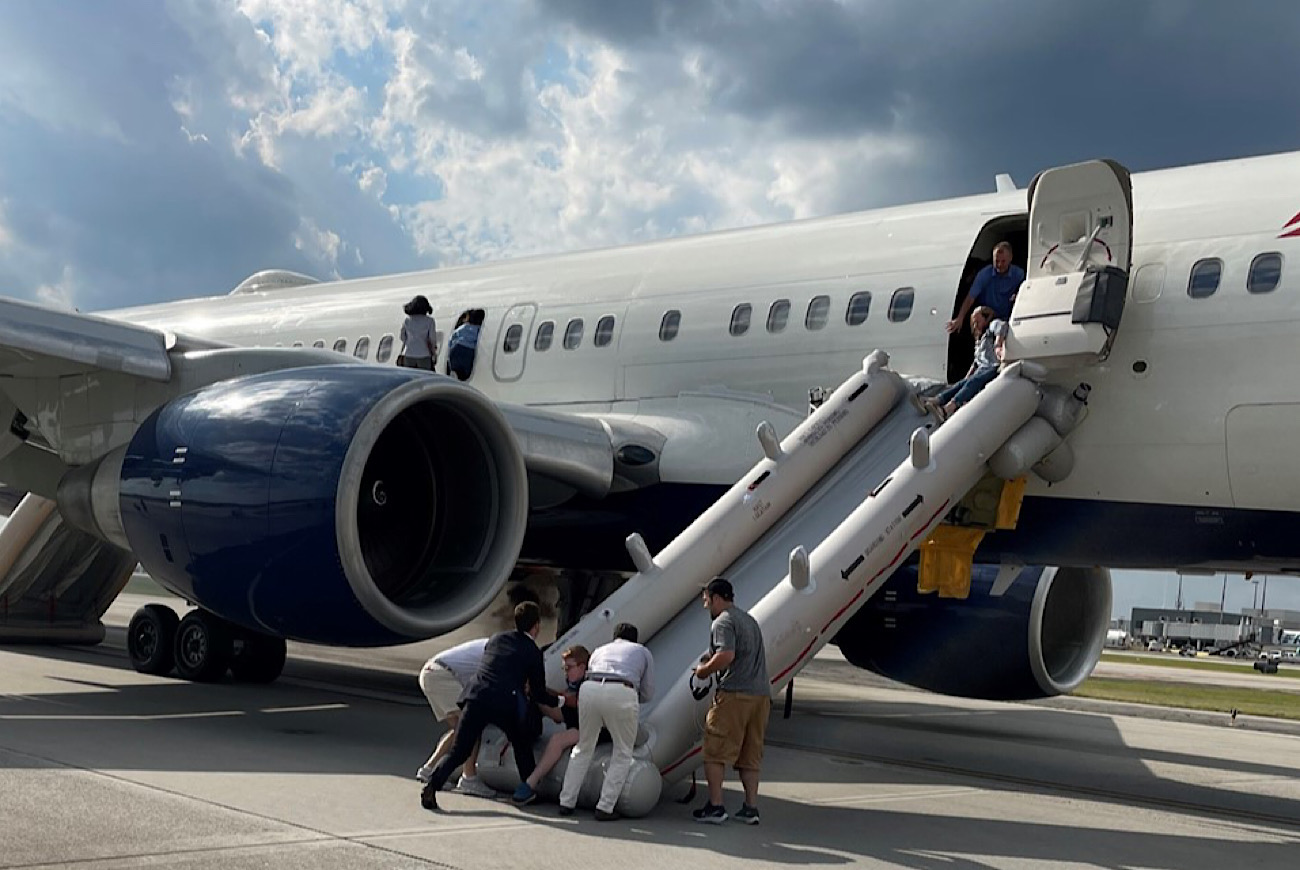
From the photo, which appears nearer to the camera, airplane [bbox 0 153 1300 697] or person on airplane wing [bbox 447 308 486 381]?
airplane [bbox 0 153 1300 697]

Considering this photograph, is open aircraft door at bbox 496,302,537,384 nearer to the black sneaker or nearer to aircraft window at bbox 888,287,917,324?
aircraft window at bbox 888,287,917,324

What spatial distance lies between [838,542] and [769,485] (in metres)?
0.88

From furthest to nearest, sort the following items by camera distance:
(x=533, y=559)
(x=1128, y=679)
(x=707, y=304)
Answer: (x=1128, y=679), (x=533, y=559), (x=707, y=304)

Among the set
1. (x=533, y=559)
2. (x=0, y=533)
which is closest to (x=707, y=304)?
(x=533, y=559)

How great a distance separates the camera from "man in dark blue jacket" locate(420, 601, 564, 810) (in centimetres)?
704

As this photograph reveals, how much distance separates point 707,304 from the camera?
11.5 metres

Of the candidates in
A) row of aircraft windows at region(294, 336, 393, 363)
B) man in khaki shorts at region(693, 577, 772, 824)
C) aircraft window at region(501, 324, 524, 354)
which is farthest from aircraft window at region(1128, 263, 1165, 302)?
row of aircraft windows at region(294, 336, 393, 363)

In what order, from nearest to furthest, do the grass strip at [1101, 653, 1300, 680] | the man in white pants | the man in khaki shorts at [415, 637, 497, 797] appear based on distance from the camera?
the man in white pants, the man in khaki shorts at [415, 637, 497, 797], the grass strip at [1101, 653, 1300, 680]

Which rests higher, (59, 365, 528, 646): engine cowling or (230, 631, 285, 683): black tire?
(59, 365, 528, 646): engine cowling

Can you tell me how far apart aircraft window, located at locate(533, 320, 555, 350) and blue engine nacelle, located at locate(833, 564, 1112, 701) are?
3.64 meters

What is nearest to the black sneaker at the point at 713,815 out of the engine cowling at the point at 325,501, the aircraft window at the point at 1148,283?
the engine cowling at the point at 325,501

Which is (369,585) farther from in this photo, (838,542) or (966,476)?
(966,476)

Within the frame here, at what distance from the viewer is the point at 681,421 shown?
11195 mm

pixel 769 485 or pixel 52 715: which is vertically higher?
pixel 769 485
